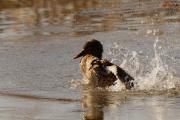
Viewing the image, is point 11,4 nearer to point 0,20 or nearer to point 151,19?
point 0,20

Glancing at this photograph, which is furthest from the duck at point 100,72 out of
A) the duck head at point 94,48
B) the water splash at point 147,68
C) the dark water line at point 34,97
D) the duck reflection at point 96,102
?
the dark water line at point 34,97

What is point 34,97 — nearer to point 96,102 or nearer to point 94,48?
point 96,102

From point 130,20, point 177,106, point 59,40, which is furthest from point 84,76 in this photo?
point 130,20

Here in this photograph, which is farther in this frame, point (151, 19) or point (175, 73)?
point (151, 19)

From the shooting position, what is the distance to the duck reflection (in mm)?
10102

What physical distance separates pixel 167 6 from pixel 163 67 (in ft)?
28.5

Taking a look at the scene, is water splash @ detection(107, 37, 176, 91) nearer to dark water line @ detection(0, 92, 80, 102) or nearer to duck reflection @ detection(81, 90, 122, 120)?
duck reflection @ detection(81, 90, 122, 120)

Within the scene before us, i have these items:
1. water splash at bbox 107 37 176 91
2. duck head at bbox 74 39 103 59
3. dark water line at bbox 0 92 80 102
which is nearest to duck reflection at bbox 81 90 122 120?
dark water line at bbox 0 92 80 102

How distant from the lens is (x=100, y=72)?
42.0 feet

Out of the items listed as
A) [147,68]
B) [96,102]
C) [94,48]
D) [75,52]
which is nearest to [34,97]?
[96,102]

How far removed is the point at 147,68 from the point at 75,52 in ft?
7.29

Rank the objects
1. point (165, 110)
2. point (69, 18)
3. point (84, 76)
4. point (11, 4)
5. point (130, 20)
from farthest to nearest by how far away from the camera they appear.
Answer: point (11, 4) → point (69, 18) → point (130, 20) → point (84, 76) → point (165, 110)

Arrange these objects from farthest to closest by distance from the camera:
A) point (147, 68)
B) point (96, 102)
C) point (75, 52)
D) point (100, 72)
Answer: point (75, 52) < point (147, 68) < point (100, 72) < point (96, 102)

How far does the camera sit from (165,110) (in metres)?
10.1
